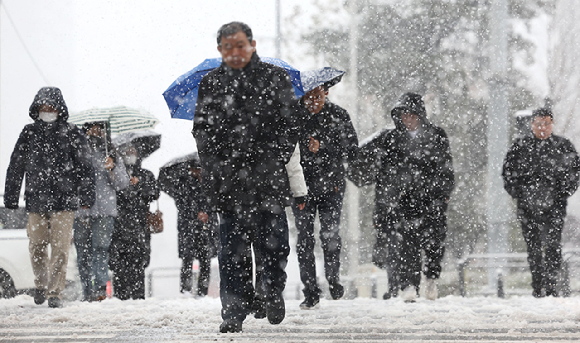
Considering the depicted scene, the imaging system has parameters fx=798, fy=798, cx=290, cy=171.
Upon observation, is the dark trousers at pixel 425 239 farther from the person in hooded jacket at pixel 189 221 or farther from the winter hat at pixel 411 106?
Answer: the person in hooded jacket at pixel 189 221

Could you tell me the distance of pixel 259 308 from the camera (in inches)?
236

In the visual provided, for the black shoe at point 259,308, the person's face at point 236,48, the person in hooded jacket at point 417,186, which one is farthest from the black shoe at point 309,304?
the person's face at point 236,48

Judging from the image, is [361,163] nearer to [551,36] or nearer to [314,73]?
[314,73]

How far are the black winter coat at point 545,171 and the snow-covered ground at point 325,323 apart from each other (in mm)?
1234

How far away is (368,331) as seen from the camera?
5.16m

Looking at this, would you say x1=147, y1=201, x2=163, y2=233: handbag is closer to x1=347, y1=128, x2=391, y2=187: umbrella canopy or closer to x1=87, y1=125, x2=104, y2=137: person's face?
x1=87, y1=125, x2=104, y2=137: person's face

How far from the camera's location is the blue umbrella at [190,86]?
638 centimetres

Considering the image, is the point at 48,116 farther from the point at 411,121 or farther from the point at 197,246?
the point at 411,121

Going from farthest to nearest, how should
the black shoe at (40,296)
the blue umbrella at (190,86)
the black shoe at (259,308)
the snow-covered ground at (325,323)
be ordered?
the black shoe at (40,296) → the blue umbrella at (190,86) → the black shoe at (259,308) → the snow-covered ground at (325,323)

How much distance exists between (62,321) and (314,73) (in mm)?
2887

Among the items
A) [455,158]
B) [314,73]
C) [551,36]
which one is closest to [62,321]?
[314,73]

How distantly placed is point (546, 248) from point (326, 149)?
300 centimetres

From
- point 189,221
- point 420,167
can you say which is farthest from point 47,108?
point 420,167

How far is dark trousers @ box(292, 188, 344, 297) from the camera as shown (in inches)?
270
